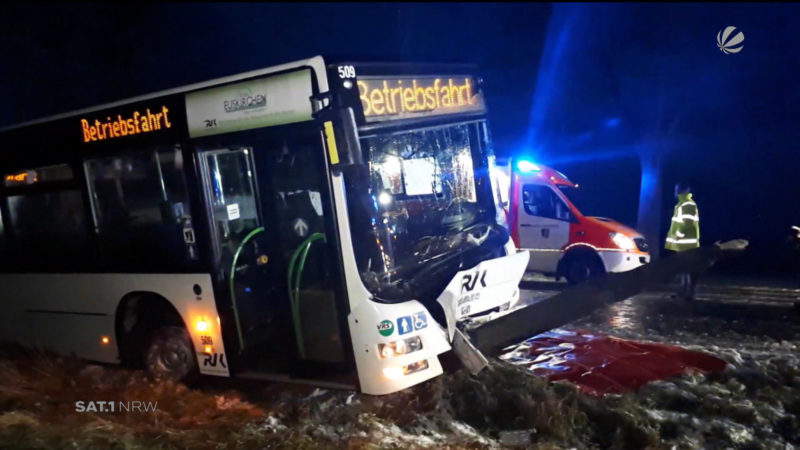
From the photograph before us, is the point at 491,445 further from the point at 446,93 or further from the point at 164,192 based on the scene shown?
the point at 164,192

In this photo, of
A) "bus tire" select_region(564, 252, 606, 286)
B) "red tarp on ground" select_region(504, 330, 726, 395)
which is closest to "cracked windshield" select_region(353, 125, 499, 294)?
"red tarp on ground" select_region(504, 330, 726, 395)

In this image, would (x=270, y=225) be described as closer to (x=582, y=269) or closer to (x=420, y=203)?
(x=420, y=203)

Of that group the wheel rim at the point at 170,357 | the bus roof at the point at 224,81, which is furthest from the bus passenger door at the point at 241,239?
the wheel rim at the point at 170,357

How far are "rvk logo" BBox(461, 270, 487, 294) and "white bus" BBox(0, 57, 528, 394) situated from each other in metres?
A: 0.02

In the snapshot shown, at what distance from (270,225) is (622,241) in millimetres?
6889

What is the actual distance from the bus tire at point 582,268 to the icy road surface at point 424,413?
4341mm

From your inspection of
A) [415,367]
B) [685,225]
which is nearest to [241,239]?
[415,367]

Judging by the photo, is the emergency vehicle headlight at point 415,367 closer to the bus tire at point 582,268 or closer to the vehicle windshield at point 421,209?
the vehicle windshield at point 421,209

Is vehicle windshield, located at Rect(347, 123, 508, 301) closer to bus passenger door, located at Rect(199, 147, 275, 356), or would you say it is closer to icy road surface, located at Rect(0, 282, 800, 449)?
icy road surface, located at Rect(0, 282, 800, 449)

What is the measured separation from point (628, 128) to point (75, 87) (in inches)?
690

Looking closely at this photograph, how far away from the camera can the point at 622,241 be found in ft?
35.6

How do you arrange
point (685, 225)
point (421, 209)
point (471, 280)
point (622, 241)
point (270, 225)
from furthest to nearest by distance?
point (622, 241)
point (685, 225)
point (270, 225)
point (421, 209)
point (471, 280)

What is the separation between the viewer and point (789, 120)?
14859 millimetres

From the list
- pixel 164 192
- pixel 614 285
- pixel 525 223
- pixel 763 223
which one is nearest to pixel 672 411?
pixel 614 285
